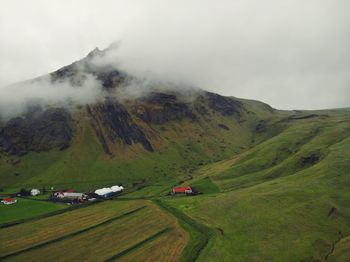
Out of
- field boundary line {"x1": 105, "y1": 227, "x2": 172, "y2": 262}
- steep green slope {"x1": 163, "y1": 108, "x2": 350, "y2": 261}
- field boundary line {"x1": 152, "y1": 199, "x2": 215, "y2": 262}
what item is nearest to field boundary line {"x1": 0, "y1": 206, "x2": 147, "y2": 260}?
field boundary line {"x1": 152, "y1": 199, "x2": 215, "y2": 262}

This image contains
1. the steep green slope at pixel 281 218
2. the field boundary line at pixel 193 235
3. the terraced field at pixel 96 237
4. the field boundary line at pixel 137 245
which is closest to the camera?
the field boundary line at pixel 137 245

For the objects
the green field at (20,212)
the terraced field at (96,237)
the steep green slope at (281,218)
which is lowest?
the steep green slope at (281,218)

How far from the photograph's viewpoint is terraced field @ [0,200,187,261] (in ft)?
396

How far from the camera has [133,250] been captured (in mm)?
124000

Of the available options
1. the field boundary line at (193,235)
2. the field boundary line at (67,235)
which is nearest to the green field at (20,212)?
the field boundary line at (67,235)

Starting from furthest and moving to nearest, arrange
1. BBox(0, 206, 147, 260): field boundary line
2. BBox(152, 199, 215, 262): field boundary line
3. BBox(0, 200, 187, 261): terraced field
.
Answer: BBox(0, 206, 147, 260): field boundary line
BBox(0, 200, 187, 261): terraced field
BBox(152, 199, 215, 262): field boundary line

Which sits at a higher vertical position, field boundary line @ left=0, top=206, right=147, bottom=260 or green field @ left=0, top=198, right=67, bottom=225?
green field @ left=0, top=198, right=67, bottom=225

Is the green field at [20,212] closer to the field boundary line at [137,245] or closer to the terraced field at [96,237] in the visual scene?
the terraced field at [96,237]

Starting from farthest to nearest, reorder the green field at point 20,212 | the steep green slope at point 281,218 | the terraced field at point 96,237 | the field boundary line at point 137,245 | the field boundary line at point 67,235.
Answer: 1. the green field at point 20,212
2. the field boundary line at point 67,235
3. the steep green slope at point 281,218
4. the terraced field at point 96,237
5. the field boundary line at point 137,245

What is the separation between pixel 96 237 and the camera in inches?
5448

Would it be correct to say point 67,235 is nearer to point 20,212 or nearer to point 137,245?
point 137,245

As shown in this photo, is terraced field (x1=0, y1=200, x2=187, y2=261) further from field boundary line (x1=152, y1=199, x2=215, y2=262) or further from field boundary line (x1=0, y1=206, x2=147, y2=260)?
field boundary line (x1=152, y1=199, x2=215, y2=262)

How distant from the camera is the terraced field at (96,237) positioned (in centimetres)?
12069

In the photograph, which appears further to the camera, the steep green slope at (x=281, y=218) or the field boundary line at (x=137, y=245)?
the steep green slope at (x=281, y=218)
